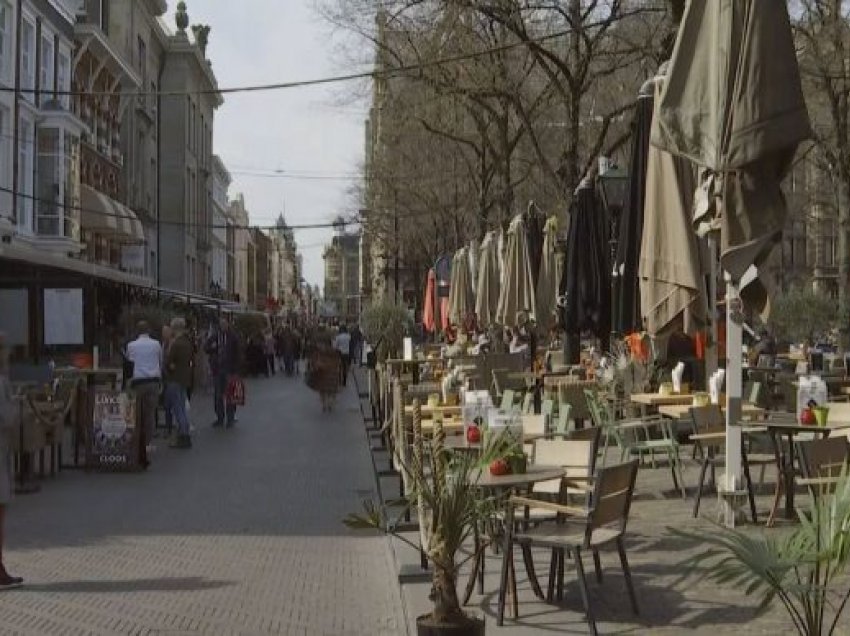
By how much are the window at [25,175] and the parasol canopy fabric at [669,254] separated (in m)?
28.4

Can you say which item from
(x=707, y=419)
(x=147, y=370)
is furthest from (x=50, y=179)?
(x=707, y=419)

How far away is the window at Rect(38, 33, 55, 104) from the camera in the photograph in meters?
35.2

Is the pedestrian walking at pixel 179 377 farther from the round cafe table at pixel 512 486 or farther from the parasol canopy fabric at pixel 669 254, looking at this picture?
the parasol canopy fabric at pixel 669 254

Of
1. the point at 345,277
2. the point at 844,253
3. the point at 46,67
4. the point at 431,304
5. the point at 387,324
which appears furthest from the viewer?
the point at 345,277

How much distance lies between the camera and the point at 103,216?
4034 cm

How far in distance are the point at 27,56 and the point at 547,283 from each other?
2314cm

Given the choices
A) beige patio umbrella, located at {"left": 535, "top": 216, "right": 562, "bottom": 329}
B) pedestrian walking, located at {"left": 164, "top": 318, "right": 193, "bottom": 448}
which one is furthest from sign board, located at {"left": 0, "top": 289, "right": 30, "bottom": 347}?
beige patio umbrella, located at {"left": 535, "top": 216, "right": 562, "bottom": 329}

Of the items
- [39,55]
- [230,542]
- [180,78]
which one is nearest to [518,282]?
[230,542]

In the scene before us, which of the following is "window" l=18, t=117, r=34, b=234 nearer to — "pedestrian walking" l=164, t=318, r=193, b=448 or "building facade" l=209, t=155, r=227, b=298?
"pedestrian walking" l=164, t=318, r=193, b=448

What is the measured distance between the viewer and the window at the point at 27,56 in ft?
109

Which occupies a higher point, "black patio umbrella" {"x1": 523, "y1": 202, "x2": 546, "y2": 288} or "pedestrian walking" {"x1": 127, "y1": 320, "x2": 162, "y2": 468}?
"black patio umbrella" {"x1": 523, "y1": 202, "x2": 546, "y2": 288}

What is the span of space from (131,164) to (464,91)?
32.7 metres

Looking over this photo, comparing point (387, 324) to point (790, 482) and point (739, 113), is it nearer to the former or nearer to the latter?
point (790, 482)

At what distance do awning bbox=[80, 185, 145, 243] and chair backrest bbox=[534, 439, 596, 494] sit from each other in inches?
1306
